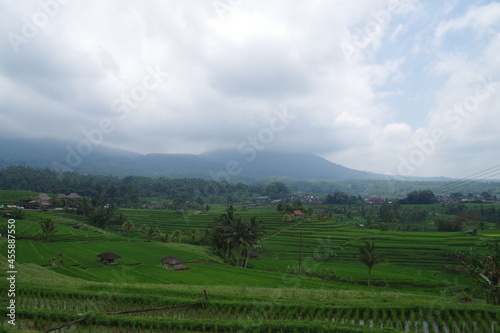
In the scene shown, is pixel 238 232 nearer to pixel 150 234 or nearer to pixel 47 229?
pixel 150 234

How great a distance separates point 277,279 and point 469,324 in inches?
736

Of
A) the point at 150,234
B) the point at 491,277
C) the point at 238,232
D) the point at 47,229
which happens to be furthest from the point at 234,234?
the point at 47,229

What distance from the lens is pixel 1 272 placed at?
1930 cm

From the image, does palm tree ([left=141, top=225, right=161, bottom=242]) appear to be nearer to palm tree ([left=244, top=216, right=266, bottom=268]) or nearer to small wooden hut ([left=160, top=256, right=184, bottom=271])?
small wooden hut ([left=160, top=256, right=184, bottom=271])

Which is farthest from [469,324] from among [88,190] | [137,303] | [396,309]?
[88,190]

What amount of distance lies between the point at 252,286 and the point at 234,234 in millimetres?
13590

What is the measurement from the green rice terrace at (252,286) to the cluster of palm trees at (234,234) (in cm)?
209

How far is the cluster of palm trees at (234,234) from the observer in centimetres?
3756

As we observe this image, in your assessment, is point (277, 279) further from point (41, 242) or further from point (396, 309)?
point (41, 242)

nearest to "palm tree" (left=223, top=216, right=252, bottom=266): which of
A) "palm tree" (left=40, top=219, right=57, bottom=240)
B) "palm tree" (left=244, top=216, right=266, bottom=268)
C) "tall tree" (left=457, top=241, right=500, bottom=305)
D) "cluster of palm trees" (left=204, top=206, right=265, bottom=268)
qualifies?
"cluster of palm trees" (left=204, top=206, right=265, bottom=268)

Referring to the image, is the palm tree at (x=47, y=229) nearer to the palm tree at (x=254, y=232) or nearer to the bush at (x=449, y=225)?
the palm tree at (x=254, y=232)

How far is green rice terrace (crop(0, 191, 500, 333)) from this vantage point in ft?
38.5

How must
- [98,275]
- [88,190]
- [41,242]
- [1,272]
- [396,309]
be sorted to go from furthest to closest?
[88,190]
[41,242]
[98,275]
[1,272]
[396,309]

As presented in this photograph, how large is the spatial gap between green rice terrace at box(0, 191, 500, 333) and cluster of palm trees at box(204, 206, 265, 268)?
209cm
